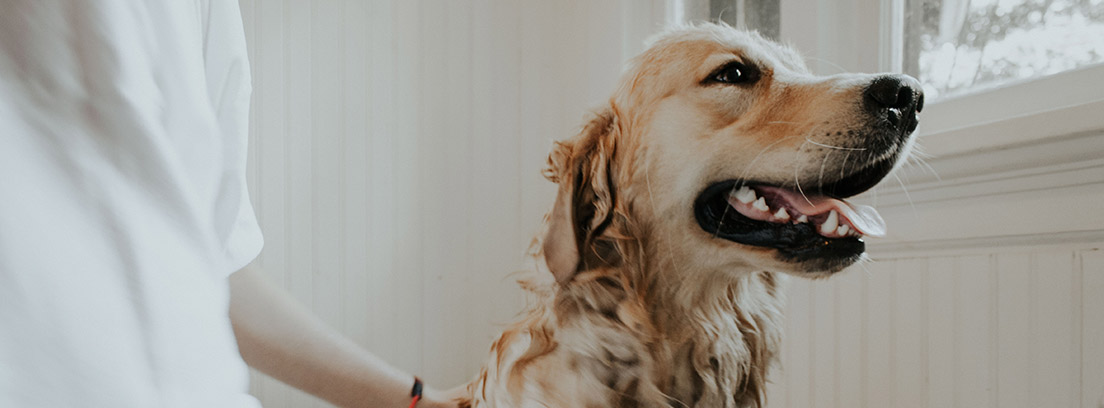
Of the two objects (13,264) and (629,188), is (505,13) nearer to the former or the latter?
(629,188)

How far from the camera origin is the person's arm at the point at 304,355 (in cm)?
98

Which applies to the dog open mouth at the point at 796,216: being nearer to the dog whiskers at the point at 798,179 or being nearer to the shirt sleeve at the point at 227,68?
the dog whiskers at the point at 798,179

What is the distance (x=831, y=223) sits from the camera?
2.37ft

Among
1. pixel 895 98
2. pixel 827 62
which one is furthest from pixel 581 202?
pixel 827 62

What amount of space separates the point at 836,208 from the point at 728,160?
0.14m

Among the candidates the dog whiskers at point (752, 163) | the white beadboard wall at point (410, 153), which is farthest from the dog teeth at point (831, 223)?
the white beadboard wall at point (410, 153)

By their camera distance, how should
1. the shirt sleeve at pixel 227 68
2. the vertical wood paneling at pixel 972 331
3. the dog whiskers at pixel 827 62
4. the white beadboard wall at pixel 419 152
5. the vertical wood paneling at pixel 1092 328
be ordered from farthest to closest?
the white beadboard wall at pixel 419 152
the dog whiskers at pixel 827 62
the vertical wood paneling at pixel 972 331
the vertical wood paneling at pixel 1092 328
the shirt sleeve at pixel 227 68

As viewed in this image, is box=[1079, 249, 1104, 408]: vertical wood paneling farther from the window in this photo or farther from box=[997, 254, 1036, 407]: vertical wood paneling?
the window

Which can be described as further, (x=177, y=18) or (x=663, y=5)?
(x=663, y=5)

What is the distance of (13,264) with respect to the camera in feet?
0.78

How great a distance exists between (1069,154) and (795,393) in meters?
0.60

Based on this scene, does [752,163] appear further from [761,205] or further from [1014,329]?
[1014,329]

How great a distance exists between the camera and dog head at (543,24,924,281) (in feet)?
2.41

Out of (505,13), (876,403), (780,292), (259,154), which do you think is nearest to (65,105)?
(780,292)
